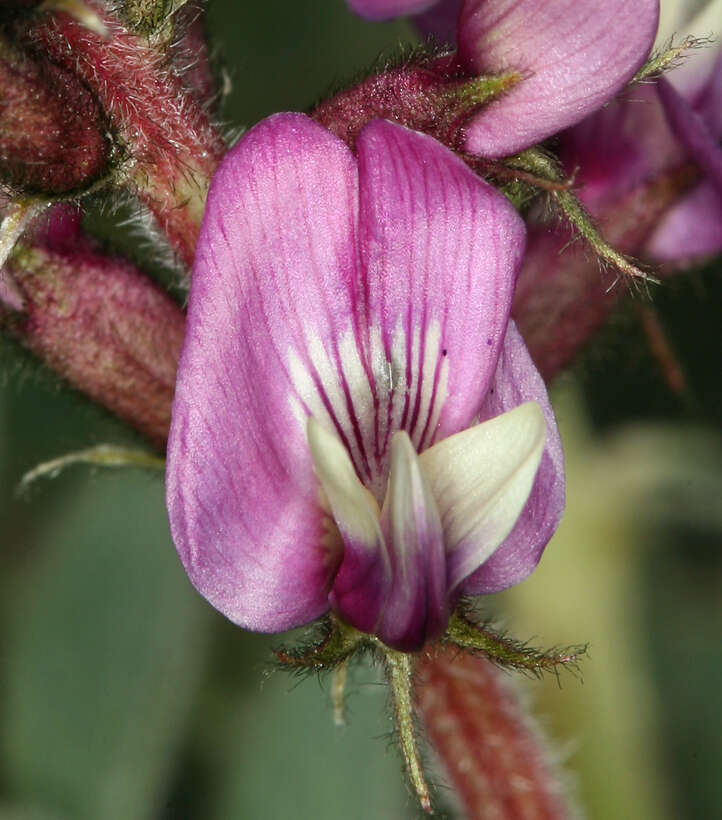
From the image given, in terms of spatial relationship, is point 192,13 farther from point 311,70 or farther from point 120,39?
point 311,70

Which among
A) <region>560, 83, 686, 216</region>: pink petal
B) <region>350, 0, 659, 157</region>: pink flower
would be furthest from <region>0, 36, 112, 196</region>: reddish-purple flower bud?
<region>560, 83, 686, 216</region>: pink petal

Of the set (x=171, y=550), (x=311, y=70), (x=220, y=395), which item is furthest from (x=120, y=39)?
(x=311, y=70)

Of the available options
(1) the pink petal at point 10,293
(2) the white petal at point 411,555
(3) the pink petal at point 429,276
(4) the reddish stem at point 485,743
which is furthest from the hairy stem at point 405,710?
(1) the pink petal at point 10,293

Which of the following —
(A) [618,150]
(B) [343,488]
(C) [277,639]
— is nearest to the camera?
(B) [343,488]

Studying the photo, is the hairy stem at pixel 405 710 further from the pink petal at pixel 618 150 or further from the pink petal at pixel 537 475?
the pink petal at pixel 618 150

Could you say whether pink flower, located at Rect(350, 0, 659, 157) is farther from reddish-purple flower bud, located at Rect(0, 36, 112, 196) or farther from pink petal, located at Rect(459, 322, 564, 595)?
reddish-purple flower bud, located at Rect(0, 36, 112, 196)

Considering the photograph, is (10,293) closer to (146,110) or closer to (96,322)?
(96,322)

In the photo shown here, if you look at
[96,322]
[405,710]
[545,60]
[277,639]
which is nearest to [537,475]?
[405,710]
